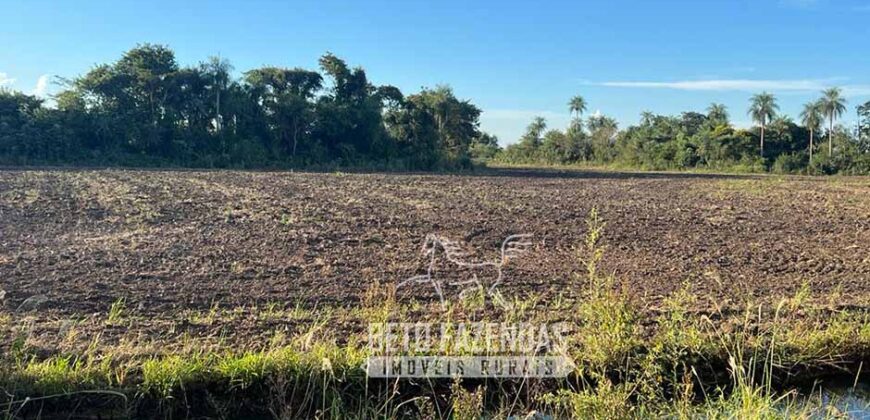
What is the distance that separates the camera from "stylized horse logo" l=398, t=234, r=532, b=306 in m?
5.02

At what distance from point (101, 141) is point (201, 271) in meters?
24.2

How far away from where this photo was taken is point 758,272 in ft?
19.6

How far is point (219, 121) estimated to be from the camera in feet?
92.9

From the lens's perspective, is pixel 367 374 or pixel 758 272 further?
pixel 758 272

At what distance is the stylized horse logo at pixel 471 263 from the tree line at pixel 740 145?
111ft

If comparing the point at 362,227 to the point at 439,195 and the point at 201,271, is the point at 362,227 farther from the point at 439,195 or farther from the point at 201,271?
the point at 439,195

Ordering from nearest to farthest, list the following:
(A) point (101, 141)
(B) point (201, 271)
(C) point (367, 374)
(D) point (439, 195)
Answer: (C) point (367, 374) → (B) point (201, 271) → (D) point (439, 195) → (A) point (101, 141)

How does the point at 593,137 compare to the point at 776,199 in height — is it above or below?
above

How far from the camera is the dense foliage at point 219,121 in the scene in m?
24.8

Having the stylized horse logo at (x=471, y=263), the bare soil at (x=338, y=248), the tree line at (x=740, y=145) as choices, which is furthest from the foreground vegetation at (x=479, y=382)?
the tree line at (x=740, y=145)

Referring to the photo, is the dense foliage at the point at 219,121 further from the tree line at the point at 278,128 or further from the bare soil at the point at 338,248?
the bare soil at the point at 338,248

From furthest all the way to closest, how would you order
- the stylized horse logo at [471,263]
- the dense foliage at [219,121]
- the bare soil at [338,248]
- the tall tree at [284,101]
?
the tall tree at [284,101] < the dense foliage at [219,121] < the stylized horse logo at [471,263] < the bare soil at [338,248]

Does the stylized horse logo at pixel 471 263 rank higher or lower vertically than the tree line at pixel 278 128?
lower

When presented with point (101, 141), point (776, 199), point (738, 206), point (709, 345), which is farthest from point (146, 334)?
point (101, 141)
